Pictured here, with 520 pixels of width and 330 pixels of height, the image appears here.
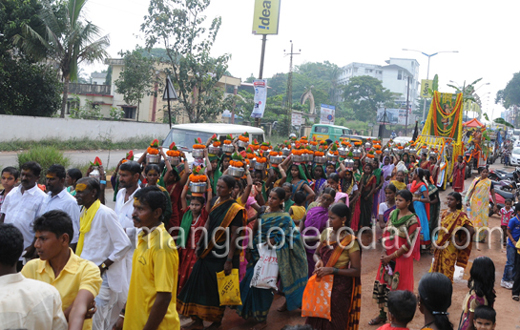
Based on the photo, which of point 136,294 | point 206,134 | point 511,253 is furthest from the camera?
point 206,134

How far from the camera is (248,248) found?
5379 mm

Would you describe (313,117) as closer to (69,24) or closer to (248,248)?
(69,24)

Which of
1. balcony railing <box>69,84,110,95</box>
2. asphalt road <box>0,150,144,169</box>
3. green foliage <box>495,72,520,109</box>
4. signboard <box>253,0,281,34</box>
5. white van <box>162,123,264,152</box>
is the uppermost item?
green foliage <box>495,72,520,109</box>

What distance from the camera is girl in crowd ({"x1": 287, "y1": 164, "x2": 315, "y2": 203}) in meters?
7.34

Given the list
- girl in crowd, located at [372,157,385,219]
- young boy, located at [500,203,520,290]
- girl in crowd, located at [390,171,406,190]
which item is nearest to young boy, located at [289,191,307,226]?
girl in crowd, located at [390,171,406,190]

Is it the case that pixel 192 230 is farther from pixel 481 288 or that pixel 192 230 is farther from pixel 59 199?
pixel 481 288

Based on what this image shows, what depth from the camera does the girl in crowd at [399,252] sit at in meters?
5.27

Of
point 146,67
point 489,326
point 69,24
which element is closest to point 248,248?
point 489,326

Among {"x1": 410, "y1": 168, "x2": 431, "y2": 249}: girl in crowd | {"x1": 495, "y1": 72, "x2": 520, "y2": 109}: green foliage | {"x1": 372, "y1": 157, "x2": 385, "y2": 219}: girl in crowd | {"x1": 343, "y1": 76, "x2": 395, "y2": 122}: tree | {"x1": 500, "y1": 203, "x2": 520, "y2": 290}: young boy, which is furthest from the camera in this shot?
{"x1": 495, "y1": 72, "x2": 520, "y2": 109}: green foliage

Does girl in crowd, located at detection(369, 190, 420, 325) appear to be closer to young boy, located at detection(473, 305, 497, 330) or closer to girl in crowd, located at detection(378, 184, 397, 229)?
young boy, located at detection(473, 305, 497, 330)

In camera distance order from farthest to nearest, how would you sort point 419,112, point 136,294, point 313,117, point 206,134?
point 419,112, point 313,117, point 206,134, point 136,294

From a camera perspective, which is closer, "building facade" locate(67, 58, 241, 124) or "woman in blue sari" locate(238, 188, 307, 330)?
"woman in blue sari" locate(238, 188, 307, 330)

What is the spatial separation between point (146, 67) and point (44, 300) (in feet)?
95.1

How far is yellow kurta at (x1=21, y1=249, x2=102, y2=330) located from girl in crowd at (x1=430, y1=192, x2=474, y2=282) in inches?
196
